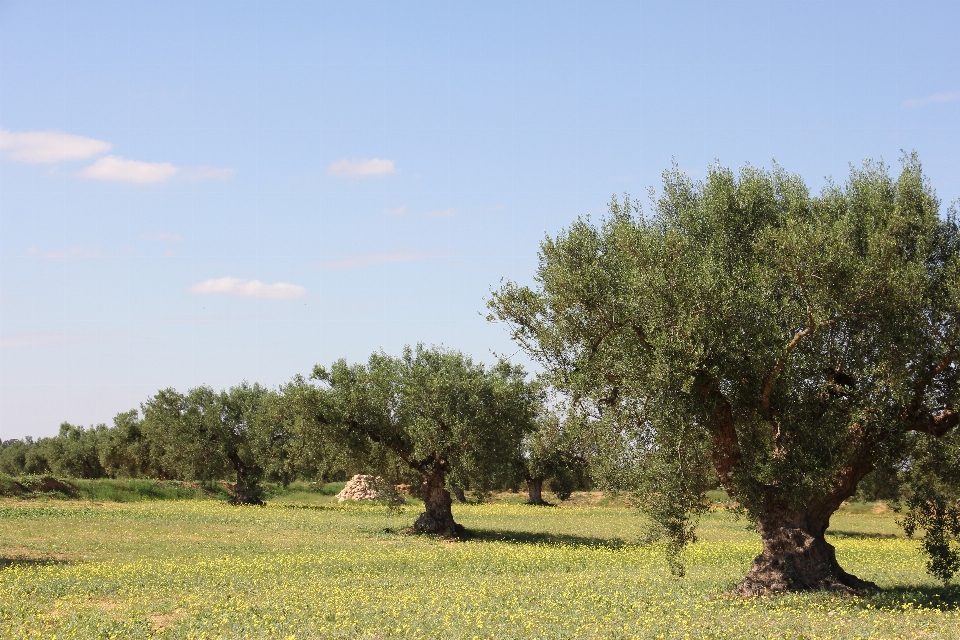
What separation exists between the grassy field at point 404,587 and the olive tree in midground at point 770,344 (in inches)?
111

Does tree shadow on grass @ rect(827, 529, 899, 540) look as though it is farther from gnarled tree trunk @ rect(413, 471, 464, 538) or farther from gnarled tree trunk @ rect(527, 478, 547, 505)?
gnarled tree trunk @ rect(527, 478, 547, 505)

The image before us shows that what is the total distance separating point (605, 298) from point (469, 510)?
51.7 m

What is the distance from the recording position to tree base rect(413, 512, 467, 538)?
43.6m

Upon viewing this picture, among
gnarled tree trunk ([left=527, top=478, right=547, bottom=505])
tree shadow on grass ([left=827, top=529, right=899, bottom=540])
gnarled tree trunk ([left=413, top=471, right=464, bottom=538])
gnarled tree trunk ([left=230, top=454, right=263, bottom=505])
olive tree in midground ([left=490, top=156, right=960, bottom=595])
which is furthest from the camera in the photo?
gnarled tree trunk ([left=527, top=478, right=547, bottom=505])

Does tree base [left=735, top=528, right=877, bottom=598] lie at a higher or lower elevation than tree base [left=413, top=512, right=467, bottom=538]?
higher

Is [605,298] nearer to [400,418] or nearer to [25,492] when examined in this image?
[400,418]

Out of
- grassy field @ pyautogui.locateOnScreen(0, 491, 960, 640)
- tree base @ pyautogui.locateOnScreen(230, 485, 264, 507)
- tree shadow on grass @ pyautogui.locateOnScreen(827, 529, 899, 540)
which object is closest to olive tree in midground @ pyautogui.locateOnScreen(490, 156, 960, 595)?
grassy field @ pyautogui.locateOnScreen(0, 491, 960, 640)

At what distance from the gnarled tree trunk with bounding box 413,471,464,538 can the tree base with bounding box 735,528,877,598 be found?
76.6ft

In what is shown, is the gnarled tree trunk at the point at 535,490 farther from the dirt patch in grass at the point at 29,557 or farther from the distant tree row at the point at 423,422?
the dirt patch in grass at the point at 29,557

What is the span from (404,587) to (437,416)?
1828cm

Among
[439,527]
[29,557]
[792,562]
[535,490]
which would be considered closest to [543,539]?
[439,527]

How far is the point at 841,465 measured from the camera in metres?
21.9

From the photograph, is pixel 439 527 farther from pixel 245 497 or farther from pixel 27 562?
pixel 245 497

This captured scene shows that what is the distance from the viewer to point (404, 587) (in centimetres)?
2527
